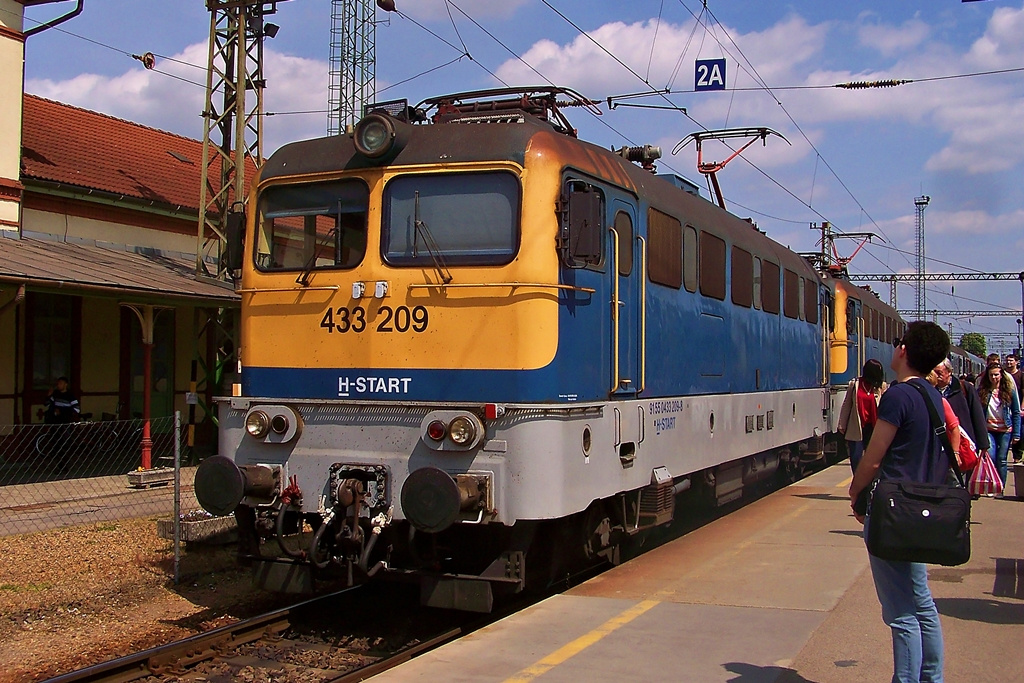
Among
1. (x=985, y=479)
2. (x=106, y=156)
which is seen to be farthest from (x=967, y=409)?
(x=106, y=156)

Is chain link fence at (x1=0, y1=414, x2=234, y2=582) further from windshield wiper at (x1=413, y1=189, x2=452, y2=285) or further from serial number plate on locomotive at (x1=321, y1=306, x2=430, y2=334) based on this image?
windshield wiper at (x1=413, y1=189, x2=452, y2=285)

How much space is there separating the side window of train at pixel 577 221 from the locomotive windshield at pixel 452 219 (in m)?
0.33

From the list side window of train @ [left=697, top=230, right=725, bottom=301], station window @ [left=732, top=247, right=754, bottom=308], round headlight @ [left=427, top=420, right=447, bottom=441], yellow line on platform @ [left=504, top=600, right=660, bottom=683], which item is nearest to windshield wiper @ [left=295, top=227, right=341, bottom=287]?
round headlight @ [left=427, top=420, right=447, bottom=441]

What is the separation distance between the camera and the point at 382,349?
6941mm

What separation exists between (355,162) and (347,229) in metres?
0.50

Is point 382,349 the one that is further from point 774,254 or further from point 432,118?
point 774,254

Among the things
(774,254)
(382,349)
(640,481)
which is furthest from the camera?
(774,254)

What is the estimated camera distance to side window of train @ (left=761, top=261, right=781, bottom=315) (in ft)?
39.6

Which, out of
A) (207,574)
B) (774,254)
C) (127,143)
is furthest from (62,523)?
(127,143)

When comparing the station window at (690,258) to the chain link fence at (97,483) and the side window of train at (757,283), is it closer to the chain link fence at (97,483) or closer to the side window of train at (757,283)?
the side window of train at (757,283)

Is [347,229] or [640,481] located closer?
[347,229]

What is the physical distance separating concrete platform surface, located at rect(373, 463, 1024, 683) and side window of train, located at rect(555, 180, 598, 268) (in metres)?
2.46

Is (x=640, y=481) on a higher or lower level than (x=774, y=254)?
lower

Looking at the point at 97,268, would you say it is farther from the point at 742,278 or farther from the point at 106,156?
the point at 742,278
